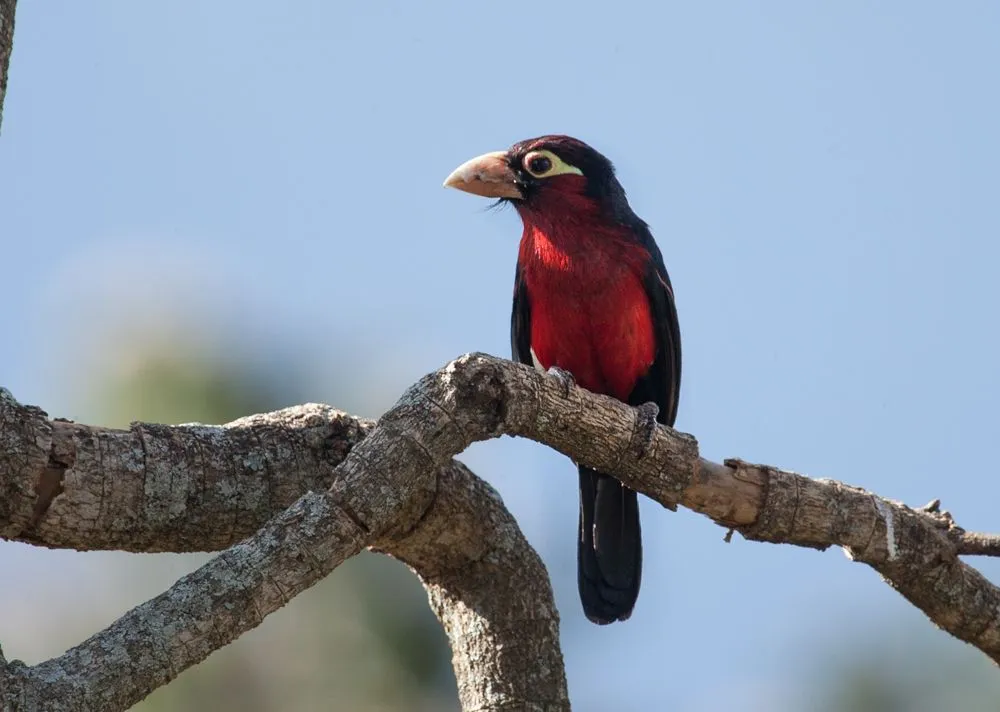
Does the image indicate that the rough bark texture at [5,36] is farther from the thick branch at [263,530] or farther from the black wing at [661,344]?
the black wing at [661,344]

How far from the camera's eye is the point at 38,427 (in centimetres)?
324

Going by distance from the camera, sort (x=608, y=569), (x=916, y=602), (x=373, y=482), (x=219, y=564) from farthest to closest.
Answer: (x=608, y=569) → (x=916, y=602) → (x=373, y=482) → (x=219, y=564)

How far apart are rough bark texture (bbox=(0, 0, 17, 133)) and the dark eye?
266cm

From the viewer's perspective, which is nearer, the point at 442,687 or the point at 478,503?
the point at 478,503

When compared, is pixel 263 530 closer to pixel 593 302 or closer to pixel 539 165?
pixel 593 302

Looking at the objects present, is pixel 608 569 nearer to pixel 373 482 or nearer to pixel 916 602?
pixel 916 602

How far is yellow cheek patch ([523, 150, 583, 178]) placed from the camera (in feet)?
18.1

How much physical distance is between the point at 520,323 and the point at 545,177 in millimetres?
671

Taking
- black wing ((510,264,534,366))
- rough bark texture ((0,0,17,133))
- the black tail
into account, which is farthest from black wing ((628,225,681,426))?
rough bark texture ((0,0,17,133))

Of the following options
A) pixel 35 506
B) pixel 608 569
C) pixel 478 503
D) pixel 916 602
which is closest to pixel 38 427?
pixel 35 506

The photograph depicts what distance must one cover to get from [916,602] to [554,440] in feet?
6.05

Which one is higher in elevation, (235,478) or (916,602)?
Result: (235,478)

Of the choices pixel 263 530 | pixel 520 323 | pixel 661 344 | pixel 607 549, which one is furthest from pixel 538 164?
pixel 263 530

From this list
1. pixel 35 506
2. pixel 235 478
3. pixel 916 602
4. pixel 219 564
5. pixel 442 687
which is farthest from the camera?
pixel 442 687
